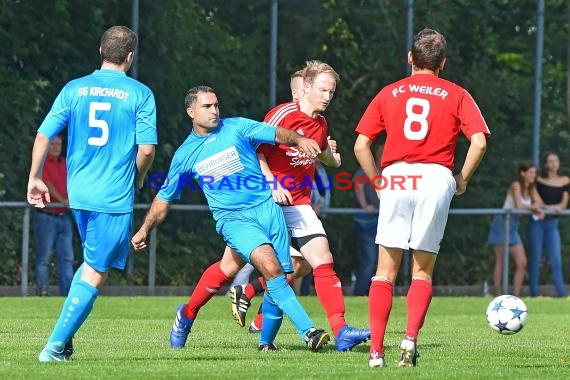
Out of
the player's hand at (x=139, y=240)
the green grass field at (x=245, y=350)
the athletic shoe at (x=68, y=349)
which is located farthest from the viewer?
the player's hand at (x=139, y=240)

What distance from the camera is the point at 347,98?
2092 cm

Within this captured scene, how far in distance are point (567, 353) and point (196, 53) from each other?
35.7ft

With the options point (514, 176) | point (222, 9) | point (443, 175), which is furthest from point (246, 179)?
point (514, 176)

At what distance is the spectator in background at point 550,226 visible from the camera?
2002 centimetres

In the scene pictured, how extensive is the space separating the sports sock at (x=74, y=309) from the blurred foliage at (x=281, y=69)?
960 cm

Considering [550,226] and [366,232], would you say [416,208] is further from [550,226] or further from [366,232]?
[550,226]

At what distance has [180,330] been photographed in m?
10.4

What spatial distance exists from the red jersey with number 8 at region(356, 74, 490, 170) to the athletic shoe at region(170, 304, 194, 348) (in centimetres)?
233

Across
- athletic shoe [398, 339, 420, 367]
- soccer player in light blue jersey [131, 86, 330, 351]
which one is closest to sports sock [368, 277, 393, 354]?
athletic shoe [398, 339, 420, 367]

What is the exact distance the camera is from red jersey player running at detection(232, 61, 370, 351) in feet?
33.8

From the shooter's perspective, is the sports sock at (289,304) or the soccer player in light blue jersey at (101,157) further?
the sports sock at (289,304)

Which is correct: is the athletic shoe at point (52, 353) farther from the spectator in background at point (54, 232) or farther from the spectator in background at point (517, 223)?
the spectator in background at point (517, 223)

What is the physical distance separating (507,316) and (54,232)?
8.41m

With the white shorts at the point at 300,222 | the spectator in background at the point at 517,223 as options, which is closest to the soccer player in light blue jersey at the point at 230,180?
the white shorts at the point at 300,222
